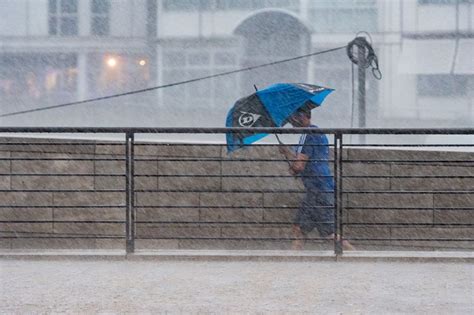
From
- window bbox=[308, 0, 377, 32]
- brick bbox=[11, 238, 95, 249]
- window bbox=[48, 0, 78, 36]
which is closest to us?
brick bbox=[11, 238, 95, 249]

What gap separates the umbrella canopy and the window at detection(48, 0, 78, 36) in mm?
10812

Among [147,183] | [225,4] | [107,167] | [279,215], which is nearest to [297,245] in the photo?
[279,215]

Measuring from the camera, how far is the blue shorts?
352 inches

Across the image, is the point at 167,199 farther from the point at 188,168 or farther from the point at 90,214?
the point at 90,214

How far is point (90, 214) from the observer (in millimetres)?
9891

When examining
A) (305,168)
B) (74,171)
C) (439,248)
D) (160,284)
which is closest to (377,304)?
(160,284)

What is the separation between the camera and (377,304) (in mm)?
6109

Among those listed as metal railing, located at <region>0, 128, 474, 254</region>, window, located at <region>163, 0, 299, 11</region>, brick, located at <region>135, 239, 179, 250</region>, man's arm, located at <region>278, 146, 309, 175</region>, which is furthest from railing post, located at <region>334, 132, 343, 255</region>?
window, located at <region>163, 0, 299, 11</region>

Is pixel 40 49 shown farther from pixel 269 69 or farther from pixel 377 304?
pixel 377 304

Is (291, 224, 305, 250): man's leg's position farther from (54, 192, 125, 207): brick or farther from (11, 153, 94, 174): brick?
(11, 153, 94, 174): brick

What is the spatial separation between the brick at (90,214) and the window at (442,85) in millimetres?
10927

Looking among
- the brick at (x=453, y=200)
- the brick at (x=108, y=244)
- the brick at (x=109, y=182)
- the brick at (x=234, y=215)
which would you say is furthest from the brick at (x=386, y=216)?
the brick at (x=108, y=244)

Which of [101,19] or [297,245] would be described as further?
[101,19]

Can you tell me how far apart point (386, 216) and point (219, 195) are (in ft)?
5.10
